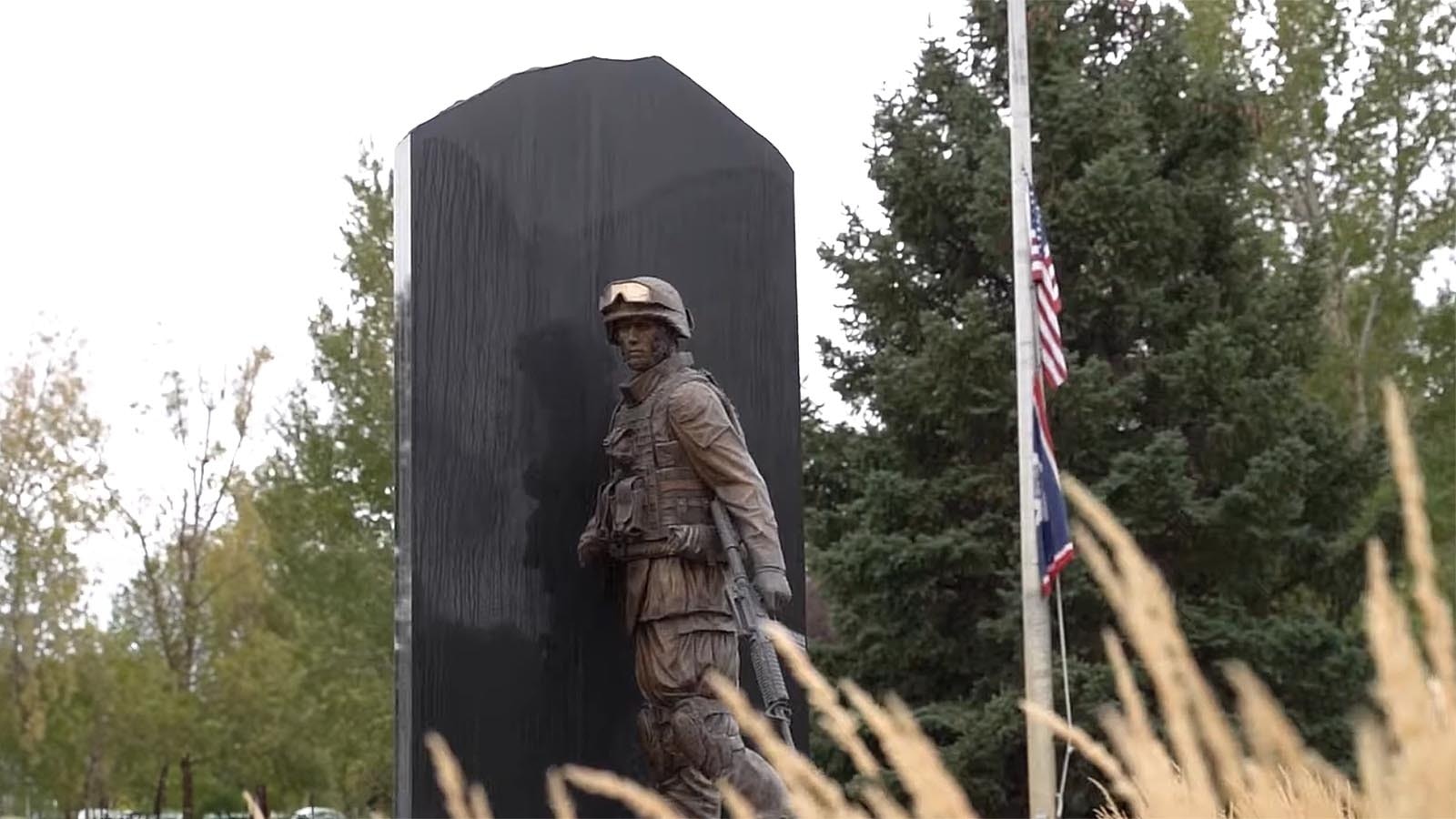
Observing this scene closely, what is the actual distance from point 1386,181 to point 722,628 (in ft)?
70.0

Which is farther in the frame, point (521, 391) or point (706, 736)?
point (521, 391)

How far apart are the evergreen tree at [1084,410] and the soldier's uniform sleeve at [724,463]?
10.9 m

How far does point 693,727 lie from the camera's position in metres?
6.52

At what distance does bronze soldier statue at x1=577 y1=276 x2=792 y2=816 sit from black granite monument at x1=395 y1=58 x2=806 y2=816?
1.00 ft

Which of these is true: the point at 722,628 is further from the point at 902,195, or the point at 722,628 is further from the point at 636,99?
the point at 902,195

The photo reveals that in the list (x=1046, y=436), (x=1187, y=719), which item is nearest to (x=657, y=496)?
(x=1187, y=719)

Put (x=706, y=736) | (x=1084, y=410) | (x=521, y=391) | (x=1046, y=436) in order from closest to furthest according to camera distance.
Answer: (x=706, y=736) < (x=521, y=391) < (x=1046, y=436) < (x=1084, y=410)

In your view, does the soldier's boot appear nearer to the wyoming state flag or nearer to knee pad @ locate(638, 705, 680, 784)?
knee pad @ locate(638, 705, 680, 784)

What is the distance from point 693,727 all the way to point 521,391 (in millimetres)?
1299

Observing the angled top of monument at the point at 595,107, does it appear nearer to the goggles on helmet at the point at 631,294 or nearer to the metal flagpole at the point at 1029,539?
the goggles on helmet at the point at 631,294

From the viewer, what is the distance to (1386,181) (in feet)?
85.8

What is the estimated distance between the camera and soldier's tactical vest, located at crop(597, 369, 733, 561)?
6.62 metres

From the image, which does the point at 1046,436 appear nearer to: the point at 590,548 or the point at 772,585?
the point at 590,548

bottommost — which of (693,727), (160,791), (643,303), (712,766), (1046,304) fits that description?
(160,791)
